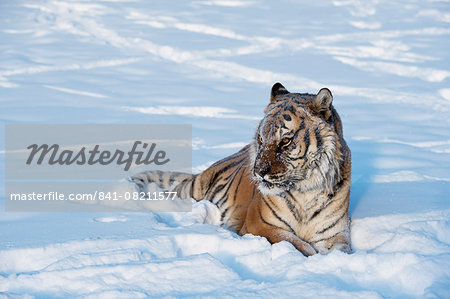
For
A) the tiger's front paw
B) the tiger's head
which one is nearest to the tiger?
the tiger's head

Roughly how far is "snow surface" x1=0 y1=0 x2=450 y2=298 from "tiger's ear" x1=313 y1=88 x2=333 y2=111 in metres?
0.84

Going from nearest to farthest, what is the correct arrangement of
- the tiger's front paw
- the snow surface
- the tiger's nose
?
1. the snow surface
2. the tiger's nose
3. the tiger's front paw

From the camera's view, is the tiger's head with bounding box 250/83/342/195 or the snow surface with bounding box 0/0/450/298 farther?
the tiger's head with bounding box 250/83/342/195

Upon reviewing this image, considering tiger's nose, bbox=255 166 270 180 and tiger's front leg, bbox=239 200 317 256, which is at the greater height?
tiger's nose, bbox=255 166 270 180

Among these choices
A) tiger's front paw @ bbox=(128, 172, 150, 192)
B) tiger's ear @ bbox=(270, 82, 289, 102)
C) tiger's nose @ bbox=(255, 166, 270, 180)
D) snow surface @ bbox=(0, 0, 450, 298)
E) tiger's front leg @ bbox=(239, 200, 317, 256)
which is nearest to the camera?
snow surface @ bbox=(0, 0, 450, 298)

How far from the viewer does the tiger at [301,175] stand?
3.11 meters

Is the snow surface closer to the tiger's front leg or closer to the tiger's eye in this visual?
the tiger's front leg

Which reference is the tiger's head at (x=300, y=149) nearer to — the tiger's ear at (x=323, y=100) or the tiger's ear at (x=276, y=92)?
the tiger's ear at (x=323, y=100)

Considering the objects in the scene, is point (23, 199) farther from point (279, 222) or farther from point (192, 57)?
point (192, 57)

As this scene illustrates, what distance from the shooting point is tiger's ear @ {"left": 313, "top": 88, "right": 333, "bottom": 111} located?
3107 millimetres

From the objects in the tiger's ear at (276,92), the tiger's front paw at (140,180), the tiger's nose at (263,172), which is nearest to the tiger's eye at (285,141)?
the tiger's nose at (263,172)

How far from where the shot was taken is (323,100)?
3133 mm

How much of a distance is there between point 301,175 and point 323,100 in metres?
0.46

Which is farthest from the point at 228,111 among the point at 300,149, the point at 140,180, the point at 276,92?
the point at 300,149
